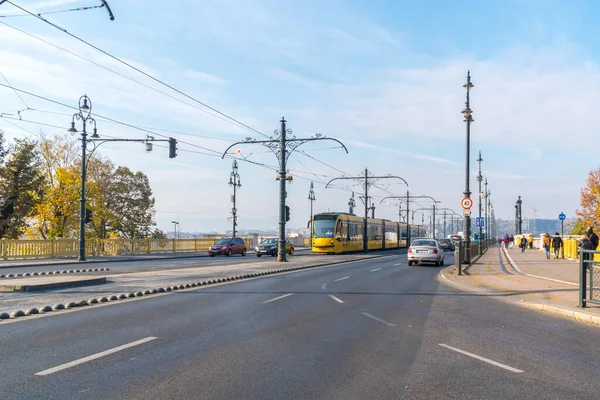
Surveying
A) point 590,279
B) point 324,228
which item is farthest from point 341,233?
point 590,279

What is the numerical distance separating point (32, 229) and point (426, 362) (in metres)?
45.2

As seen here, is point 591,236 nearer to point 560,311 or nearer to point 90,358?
point 560,311

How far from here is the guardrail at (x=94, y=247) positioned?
3275cm

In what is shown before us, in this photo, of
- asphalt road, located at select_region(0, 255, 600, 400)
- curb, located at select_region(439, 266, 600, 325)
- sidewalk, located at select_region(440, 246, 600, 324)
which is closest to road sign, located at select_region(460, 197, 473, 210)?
sidewalk, located at select_region(440, 246, 600, 324)

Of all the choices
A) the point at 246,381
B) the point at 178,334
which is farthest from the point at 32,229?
the point at 246,381

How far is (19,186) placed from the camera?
46.3 metres

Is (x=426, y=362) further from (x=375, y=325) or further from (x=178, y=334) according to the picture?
(x=178, y=334)

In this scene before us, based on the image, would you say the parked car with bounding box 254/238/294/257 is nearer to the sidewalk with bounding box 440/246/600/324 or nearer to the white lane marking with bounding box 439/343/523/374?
the sidewalk with bounding box 440/246/600/324

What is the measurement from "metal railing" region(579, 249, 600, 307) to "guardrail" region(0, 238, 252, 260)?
31856 millimetres

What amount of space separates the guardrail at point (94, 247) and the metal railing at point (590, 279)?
3186 centimetres

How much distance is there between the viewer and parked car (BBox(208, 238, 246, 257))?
Answer: 141ft

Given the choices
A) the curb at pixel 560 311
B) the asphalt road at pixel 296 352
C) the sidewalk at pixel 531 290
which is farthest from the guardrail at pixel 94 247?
the curb at pixel 560 311

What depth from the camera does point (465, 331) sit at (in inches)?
369

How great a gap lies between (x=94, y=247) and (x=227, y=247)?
10356 mm
